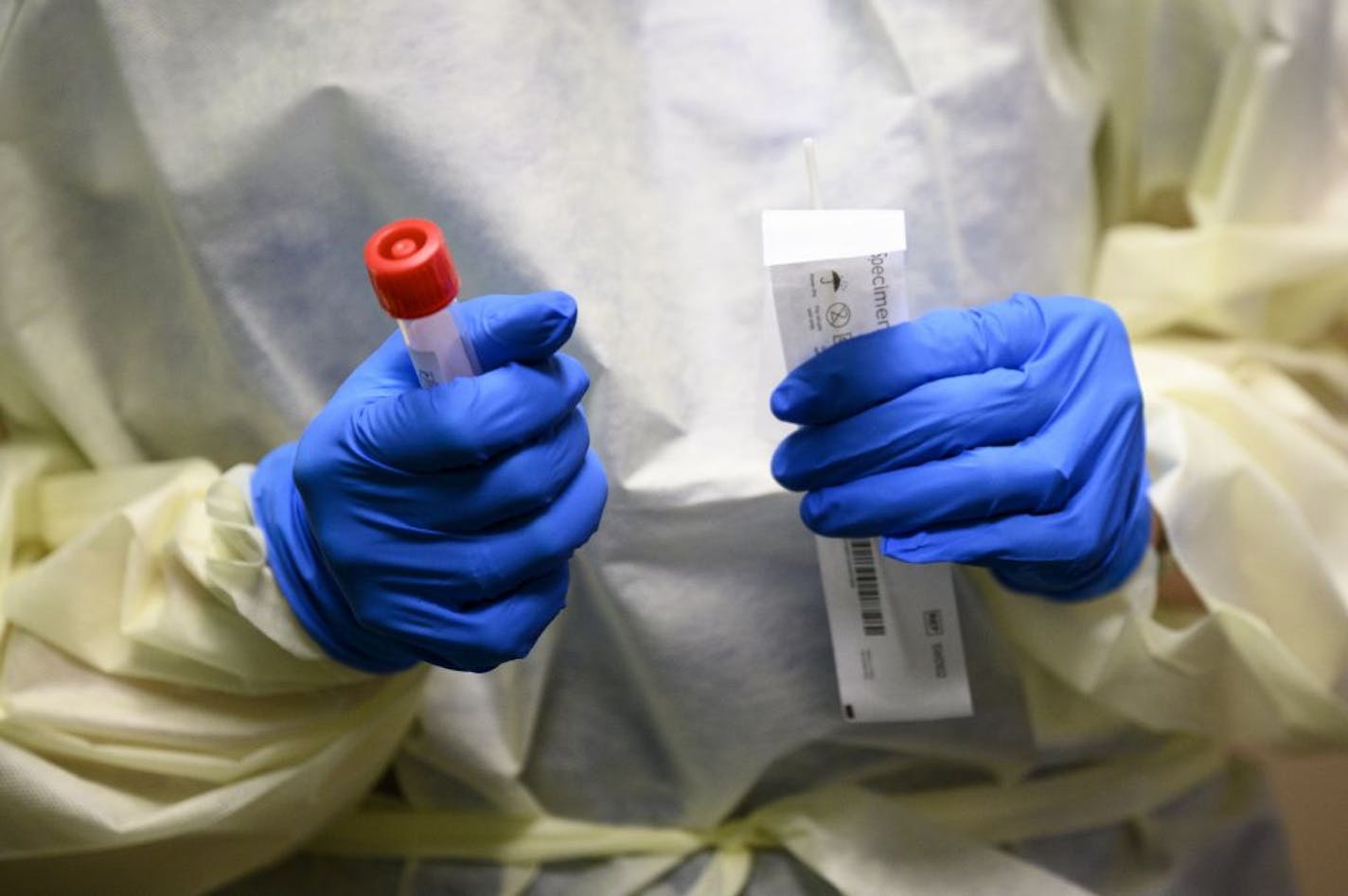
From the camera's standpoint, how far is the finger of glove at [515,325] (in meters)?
0.52

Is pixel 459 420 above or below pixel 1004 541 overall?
above

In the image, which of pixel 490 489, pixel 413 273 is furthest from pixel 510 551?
pixel 413 273

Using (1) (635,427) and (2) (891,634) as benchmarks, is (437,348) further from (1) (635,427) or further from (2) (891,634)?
(2) (891,634)

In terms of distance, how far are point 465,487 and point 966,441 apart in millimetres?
229

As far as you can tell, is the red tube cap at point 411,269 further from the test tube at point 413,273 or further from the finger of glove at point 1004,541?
the finger of glove at point 1004,541

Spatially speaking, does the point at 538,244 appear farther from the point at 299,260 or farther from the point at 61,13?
the point at 61,13

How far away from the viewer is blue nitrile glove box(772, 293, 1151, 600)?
0.56 m

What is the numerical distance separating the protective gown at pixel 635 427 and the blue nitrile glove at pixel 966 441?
0.06m

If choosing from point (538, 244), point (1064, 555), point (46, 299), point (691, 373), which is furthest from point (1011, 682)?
point (46, 299)

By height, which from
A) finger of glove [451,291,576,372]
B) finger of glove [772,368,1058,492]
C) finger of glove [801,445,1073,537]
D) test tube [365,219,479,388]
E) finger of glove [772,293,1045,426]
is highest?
test tube [365,219,479,388]

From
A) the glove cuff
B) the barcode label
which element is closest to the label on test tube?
the barcode label

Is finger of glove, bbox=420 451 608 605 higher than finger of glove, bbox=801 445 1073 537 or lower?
higher

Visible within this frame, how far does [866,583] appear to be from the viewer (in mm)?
611

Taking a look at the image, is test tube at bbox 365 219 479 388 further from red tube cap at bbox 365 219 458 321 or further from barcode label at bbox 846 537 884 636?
barcode label at bbox 846 537 884 636
